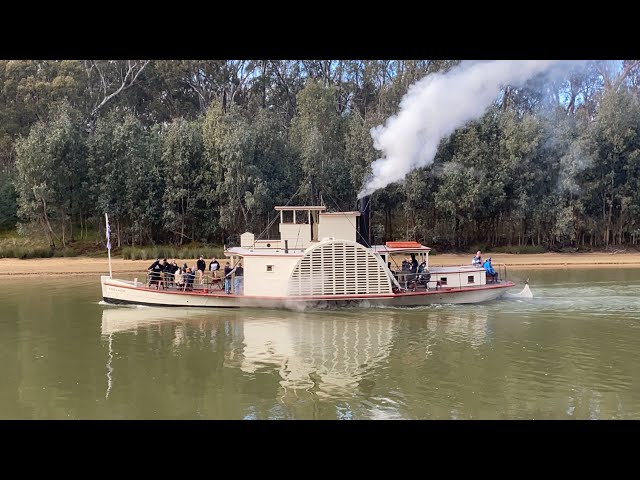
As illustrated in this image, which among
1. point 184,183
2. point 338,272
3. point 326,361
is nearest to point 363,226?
point 338,272

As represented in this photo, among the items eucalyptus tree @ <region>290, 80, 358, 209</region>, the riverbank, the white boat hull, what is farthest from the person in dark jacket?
eucalyptus tree @ <region>290, 80, 358, 209</region>

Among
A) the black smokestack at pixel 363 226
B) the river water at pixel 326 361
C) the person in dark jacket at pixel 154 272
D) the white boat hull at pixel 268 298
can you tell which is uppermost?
the black smokestack at pixel 363 226

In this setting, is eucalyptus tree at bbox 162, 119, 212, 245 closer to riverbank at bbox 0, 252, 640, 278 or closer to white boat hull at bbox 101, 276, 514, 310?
riverbank at bbox 0, 252, 640, 278

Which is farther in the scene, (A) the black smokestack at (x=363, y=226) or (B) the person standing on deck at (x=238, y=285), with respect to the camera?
(A) the black smokestack at (x=363, y=226)

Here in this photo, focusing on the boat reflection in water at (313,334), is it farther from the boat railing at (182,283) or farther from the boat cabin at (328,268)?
the boat railing at (182,283)

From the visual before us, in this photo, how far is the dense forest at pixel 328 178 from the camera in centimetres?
4462

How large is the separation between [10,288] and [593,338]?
2778cm

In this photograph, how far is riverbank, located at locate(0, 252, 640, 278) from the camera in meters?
36.5

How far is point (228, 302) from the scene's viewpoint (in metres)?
23.7

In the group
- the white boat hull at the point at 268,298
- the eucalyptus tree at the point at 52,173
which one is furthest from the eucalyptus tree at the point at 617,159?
the eucalyptus tree at the point at 52,173

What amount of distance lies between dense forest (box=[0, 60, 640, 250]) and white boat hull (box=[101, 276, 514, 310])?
792 inches

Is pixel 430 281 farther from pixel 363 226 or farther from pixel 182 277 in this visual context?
pixel 182 277

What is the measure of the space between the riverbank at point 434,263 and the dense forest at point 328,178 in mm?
3135
